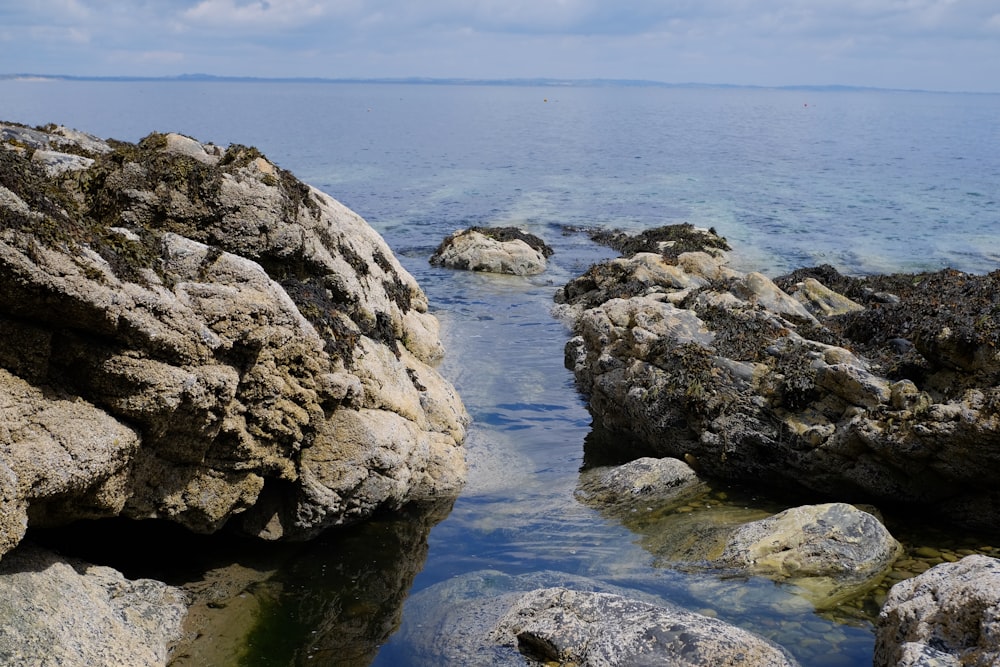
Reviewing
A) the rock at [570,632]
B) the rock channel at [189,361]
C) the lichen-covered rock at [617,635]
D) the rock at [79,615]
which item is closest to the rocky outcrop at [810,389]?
the rock channel at [189,361]

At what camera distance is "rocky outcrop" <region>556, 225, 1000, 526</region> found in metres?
9.41

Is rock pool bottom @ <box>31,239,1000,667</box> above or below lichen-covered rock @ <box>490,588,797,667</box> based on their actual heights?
below

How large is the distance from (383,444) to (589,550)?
2.66m

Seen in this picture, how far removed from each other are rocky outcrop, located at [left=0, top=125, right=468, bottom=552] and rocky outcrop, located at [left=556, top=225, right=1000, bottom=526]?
132 inches

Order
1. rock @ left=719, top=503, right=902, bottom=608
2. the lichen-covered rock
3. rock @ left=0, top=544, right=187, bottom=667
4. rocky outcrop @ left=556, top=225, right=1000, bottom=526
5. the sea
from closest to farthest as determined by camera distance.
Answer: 1. rock @ left=0, top=544, right=187, bottom=667
2. the lichen-covered rock
3. the sea
4. rock @ left=719, top=503, right=902, bottom=608
5. rocky outcrop @ left=556, top=225, right=1000, bottom=526

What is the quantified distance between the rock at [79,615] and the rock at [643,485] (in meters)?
5.37

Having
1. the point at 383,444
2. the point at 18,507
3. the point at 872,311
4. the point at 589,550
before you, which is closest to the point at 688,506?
the point at 589,550

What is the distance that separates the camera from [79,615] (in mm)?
6125

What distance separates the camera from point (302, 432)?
8320mm

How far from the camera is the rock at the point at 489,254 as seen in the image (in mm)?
26094

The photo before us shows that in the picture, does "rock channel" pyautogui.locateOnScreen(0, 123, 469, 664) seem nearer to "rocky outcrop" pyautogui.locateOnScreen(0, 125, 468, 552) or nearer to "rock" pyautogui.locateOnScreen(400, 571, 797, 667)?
"rocky outcrop" pyautogui.locateOnScreen(0, 125, 468, 552)

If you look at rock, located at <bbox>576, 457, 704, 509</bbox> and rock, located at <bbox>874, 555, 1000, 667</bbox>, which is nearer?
rock, located at <bbox>874, 555, 1000, 667</bbox>

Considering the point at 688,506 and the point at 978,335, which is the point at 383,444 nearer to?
the point at 688,506

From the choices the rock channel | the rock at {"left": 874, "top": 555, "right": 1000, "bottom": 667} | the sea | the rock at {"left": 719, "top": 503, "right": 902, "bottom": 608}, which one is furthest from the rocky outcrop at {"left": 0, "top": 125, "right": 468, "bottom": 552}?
the rock at {"left": 874, "top": 555, "right": 1000, "bottom": 667}
